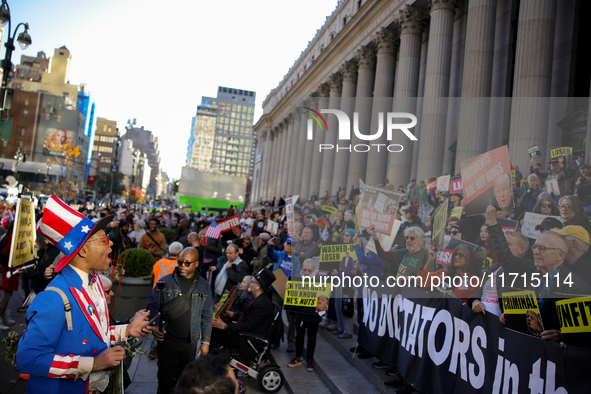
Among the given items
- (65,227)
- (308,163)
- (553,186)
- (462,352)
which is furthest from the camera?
(308,163)

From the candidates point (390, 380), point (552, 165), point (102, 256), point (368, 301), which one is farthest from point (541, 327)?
point (552, 165)

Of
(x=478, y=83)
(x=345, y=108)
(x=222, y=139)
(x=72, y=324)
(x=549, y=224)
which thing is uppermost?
(x=222, y=139)

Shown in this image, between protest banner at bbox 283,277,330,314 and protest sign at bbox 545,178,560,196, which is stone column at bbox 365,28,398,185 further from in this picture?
protest banner at bbox 283,277,330,314

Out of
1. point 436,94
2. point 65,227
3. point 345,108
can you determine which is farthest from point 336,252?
point 345,108

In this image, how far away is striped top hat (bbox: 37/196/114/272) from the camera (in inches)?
120

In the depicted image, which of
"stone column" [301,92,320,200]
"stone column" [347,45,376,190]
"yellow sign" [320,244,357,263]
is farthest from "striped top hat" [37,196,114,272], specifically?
"stone column" [301,92,320,200]

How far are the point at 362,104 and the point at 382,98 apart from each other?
3.14 meters

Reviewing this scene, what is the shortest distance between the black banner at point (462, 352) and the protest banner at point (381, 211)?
1.61m

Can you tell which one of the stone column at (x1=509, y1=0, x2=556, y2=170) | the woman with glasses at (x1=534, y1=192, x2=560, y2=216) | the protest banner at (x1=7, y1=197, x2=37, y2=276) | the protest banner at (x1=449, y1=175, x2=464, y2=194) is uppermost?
the stone column at (x1=509, y1=0, x2=556, y2=170)

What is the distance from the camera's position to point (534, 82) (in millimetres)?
13547

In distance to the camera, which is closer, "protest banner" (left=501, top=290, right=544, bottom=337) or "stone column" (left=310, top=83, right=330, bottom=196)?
"protest banner" (left=501, top=290, right=544, bottom=337)

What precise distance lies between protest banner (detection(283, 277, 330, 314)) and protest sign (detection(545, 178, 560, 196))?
192 inches

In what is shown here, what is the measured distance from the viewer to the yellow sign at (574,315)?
126 inches

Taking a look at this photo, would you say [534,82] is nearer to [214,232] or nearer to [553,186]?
[553,186]
